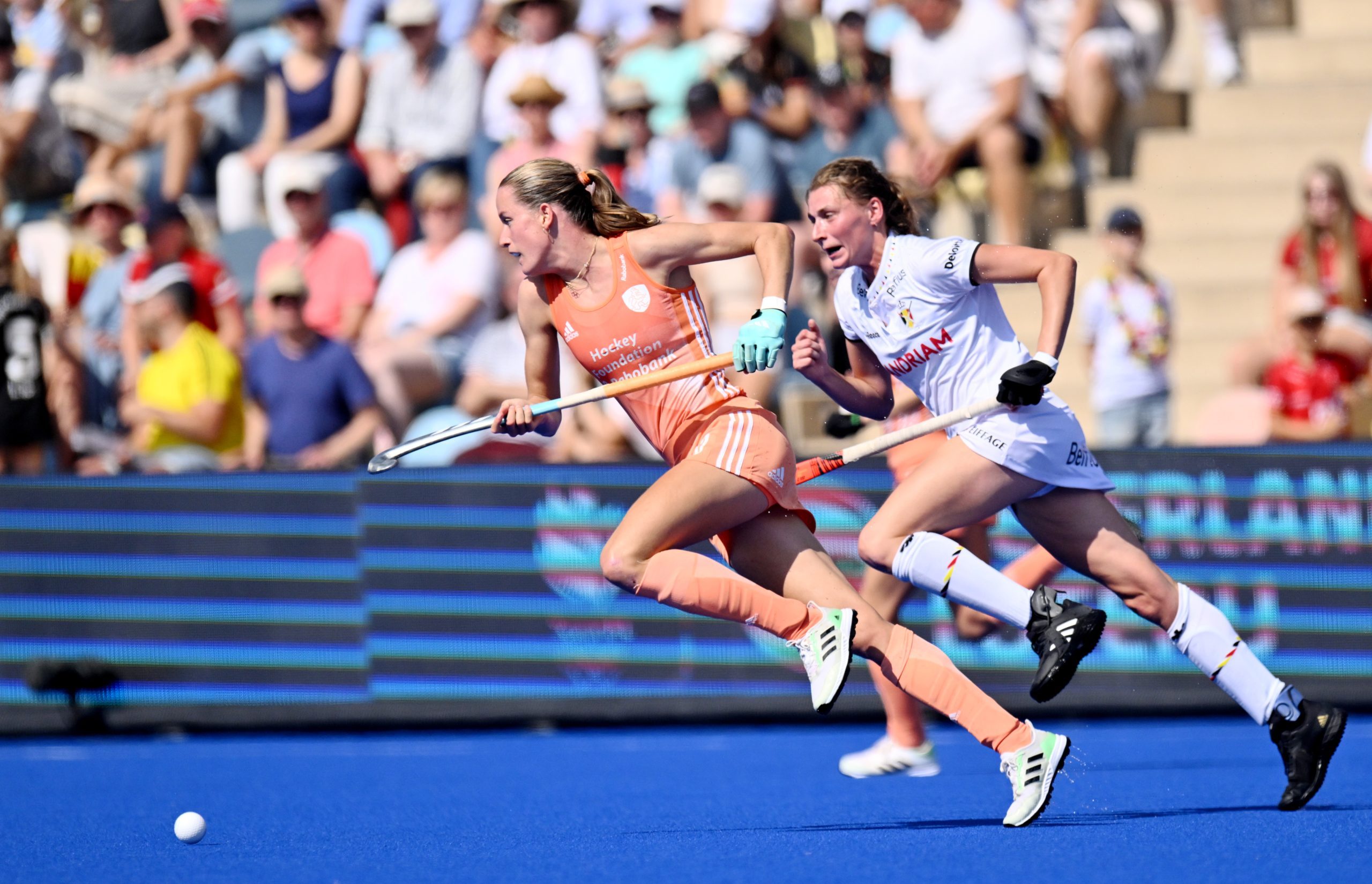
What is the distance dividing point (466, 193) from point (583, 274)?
563cm

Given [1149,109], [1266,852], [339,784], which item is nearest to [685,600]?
[1266,852]

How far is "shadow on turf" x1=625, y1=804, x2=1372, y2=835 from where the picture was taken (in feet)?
18.5

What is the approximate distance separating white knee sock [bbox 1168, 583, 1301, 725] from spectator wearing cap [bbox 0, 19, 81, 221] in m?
9.51

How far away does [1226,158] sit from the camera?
38.5ft

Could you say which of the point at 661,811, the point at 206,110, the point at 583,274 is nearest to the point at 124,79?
the point at 206,110

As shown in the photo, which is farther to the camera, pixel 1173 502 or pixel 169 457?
pixel 169 457

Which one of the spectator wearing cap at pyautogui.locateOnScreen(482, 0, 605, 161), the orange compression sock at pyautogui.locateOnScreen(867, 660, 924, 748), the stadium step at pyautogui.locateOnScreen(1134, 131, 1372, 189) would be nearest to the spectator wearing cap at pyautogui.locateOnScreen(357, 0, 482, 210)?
the spectator wearing cap at pyautogui.locateOnScreen(482, 0, 605, 161)

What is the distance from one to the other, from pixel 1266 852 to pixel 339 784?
3860 mm

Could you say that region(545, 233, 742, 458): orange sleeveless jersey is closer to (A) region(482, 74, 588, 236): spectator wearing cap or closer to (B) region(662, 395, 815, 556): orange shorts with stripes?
(B) region(662, 395, 815, 556): orange shorts with stripes

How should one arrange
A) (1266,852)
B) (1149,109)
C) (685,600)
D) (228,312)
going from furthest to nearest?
(1149,109), (228,312), (685,600), (1266,852)

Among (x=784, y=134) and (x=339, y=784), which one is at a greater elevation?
(x=784, y=134)

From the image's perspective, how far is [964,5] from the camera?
35.3ft

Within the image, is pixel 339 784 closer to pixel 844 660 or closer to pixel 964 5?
pixel 844 660

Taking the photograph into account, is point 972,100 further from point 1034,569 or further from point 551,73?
point 1034,569
